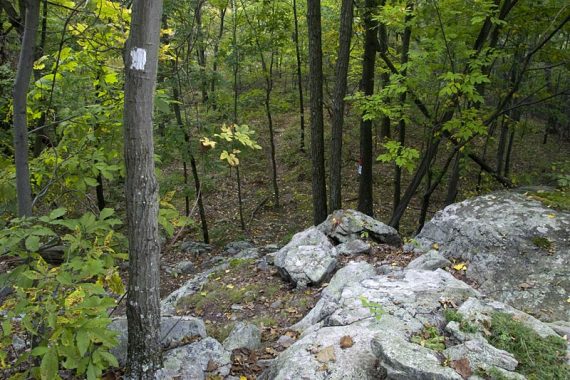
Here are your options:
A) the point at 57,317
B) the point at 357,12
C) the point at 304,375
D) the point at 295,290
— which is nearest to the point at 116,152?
the point at 57,317

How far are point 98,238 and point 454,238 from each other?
4773mm

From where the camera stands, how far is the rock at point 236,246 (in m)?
10.6

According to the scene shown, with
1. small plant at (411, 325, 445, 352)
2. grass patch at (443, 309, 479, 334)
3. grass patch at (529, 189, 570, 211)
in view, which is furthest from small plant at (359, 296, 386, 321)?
grass patch at (529, 189, 570, 211)

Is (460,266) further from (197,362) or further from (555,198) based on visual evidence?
(197,362)

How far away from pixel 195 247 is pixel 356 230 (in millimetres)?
5875

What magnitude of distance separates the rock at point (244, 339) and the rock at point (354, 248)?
2.46 metres

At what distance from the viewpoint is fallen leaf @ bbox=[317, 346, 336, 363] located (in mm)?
3016

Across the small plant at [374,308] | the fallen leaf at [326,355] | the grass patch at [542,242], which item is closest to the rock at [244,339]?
the fallen leaf at [326,355]

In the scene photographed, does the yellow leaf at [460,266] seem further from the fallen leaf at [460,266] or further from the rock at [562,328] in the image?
the rock at [562,328]

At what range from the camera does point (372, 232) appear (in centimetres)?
671

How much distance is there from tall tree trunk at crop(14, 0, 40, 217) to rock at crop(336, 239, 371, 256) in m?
4.45

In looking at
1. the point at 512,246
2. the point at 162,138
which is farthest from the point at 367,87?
the point at 162,138

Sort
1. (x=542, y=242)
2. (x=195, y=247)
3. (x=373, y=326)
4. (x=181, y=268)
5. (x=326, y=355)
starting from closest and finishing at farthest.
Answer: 1. (x=326, y=355)
2. (x=373, y=326)
3. (x=542, y=242)
4. (x=181, y=268)
5. (x=195, y=247)

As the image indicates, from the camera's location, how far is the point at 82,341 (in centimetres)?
199
